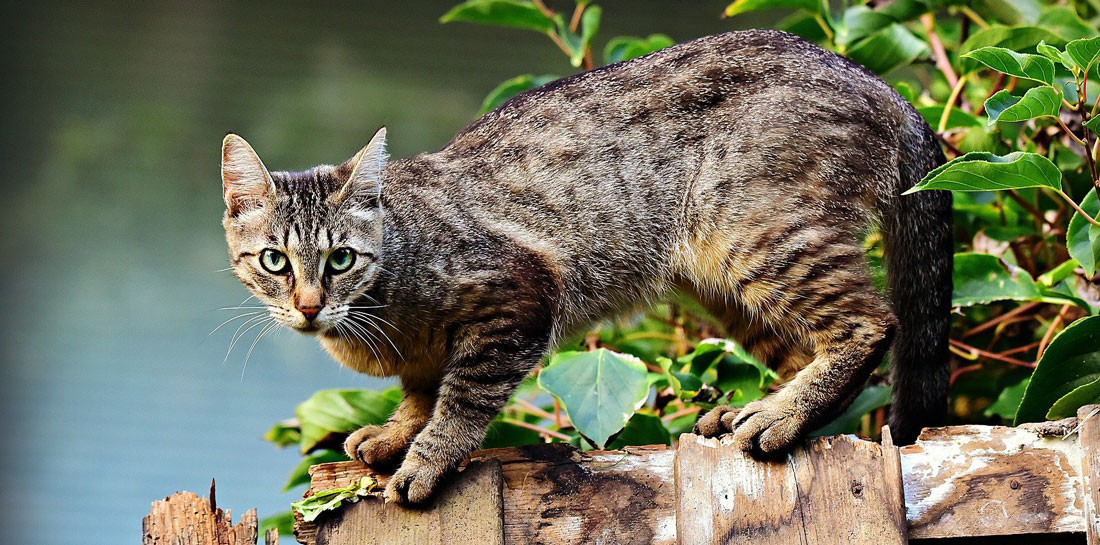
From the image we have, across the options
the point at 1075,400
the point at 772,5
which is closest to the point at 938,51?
the point at 772,5

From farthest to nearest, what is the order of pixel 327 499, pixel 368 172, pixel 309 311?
pixel 368 172, pixel 309 311, pixel 327 499

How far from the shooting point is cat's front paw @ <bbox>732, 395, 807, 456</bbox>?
6.81ft

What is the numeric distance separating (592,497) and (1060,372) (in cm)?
111

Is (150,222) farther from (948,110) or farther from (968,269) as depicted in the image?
(968,269)

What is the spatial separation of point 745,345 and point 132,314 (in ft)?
11.5

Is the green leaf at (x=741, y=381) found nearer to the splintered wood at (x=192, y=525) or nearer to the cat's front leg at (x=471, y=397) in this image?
the cat's front leg at (x=471, y=397)

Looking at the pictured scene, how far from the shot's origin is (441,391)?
2.34 m

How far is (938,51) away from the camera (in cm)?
344

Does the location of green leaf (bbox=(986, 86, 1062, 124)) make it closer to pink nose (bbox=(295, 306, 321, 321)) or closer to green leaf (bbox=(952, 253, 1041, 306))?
green leaf (bbox=(952, 253, 1041, 306))

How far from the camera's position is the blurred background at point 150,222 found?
476 centimetres

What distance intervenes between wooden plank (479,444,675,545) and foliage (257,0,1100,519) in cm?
12

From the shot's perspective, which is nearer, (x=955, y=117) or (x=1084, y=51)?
(x=1084, y=51)

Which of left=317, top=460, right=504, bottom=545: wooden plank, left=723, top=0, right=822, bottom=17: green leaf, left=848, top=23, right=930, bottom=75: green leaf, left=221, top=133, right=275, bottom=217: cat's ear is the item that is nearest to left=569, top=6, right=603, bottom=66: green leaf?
left=723, top=0, right=822, bottom=17: green leaf

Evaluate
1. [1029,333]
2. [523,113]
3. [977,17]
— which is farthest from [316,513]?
[977,17]
